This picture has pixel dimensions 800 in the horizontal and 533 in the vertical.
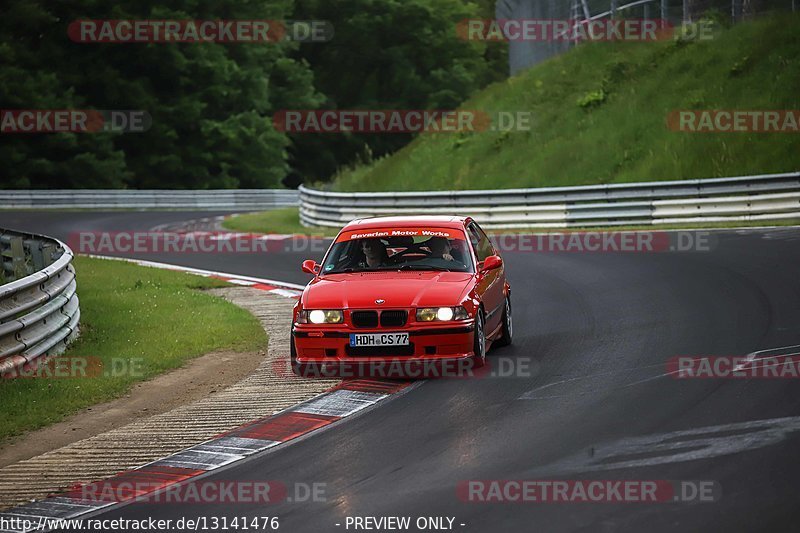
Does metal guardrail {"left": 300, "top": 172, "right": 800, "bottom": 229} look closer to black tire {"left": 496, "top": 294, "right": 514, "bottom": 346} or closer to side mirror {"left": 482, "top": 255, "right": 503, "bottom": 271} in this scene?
black tire {"left": 496, "top": 294, "right": 514, "bottom": 346}

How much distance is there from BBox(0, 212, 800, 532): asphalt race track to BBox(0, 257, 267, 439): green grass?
9.43 feet

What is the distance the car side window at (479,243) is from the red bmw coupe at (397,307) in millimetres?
320

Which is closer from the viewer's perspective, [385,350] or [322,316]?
[385,350]

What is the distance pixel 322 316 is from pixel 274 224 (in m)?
24.6

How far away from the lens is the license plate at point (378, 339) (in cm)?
1138

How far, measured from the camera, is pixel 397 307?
11.4m

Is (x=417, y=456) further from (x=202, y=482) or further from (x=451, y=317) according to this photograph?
(x=451, y=317)

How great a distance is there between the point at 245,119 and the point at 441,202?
32089mm

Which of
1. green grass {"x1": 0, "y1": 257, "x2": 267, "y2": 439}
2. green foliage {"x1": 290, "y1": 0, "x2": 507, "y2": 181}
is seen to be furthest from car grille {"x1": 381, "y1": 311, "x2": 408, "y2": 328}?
green foliage {"x1": 290, "y1": 0, "x2": 507, "y2": 181}

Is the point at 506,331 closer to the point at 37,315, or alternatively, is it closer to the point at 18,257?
the point at 37,315

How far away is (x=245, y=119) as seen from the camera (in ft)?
200

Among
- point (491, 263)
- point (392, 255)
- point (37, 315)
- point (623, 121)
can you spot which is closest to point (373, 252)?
point (392, 255)

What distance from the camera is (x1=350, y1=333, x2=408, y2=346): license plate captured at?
11.4 m

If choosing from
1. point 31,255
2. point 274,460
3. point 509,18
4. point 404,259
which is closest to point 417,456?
point 274,460
